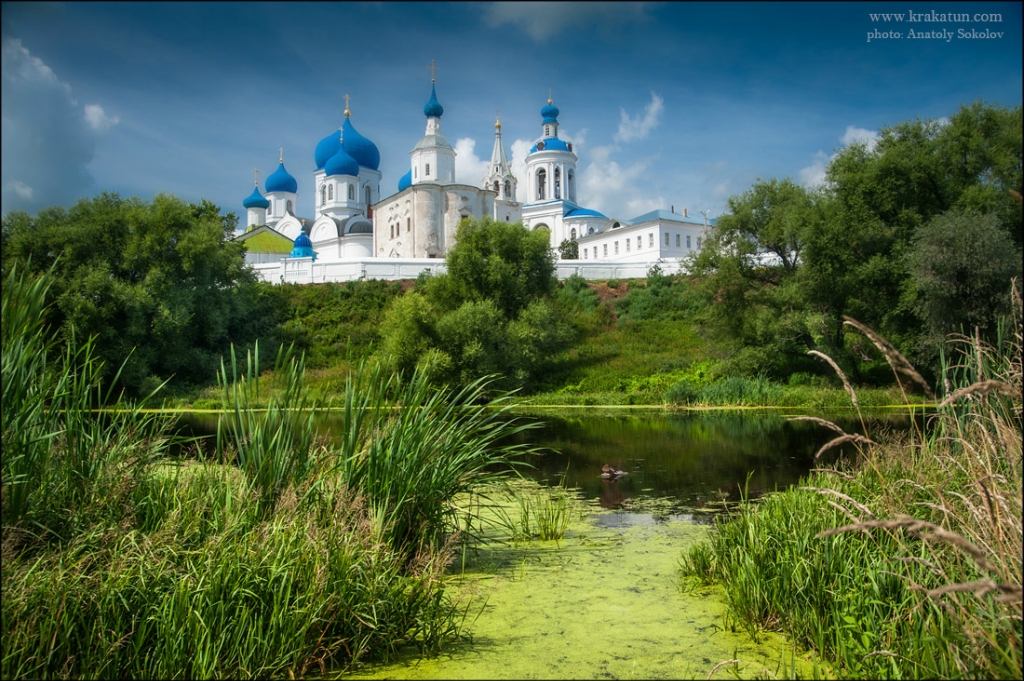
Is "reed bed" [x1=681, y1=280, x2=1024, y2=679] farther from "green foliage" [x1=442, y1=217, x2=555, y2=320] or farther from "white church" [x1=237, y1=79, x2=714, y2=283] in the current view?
"white church" [x1=237, y1=79, x2=714, y2=283]

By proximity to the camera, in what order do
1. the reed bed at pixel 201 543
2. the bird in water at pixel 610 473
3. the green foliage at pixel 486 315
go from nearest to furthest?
the reed bed at pixel 201 543
the bird in water at pixel 610 473
the green foliage at pixel 486 315

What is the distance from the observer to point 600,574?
607 centimetres

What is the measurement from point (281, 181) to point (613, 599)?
231ft

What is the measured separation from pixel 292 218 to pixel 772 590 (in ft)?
216

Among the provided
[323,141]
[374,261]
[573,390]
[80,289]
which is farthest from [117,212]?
[323,141]

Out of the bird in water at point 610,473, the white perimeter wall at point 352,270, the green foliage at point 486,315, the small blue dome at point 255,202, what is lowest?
the bird in water at point 610,473

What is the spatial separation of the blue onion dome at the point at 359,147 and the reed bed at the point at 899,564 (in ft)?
196

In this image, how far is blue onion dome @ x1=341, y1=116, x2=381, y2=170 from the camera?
6188cm

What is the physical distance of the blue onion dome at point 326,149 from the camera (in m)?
63.0

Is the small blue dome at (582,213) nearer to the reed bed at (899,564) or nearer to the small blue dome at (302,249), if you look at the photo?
the small blue dome at (302,249)

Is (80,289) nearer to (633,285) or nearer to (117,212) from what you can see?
(117,212)

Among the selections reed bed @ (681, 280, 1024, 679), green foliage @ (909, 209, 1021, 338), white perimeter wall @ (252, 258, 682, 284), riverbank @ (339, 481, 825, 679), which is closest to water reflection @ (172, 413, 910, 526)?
riverbank @ (339, 481, 825, 679)

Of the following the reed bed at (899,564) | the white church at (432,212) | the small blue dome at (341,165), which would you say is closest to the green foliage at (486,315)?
the white church at (432,212)

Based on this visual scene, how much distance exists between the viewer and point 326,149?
208 ft
